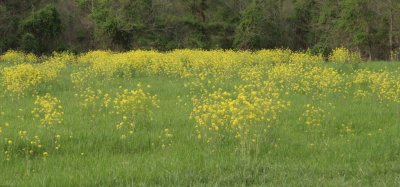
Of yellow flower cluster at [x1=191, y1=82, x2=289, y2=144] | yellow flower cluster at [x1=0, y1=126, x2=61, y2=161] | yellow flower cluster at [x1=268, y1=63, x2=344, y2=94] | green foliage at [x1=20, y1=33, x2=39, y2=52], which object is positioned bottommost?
green foliage at [x1=20, y1=33, x2=39, y2=52]

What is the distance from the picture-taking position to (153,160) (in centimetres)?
632

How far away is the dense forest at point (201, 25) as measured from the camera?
33594 mm

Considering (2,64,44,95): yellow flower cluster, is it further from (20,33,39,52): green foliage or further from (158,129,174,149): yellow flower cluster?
(20,33,39,52): green foliage

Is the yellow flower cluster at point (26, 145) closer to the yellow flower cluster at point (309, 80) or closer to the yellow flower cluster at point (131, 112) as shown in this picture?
the yellow flower cluster at point (131, 112)

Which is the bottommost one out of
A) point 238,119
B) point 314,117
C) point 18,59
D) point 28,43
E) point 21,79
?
point 28,43

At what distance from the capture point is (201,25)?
40.2 metres

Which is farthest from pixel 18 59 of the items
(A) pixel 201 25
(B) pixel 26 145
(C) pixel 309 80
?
(A) pixel 201 25

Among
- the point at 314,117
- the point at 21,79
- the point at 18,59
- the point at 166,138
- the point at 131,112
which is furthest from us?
the point at 18,59

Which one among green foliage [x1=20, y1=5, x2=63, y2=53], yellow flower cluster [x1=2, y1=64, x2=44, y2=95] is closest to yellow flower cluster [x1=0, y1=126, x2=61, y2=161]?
yellow flower cluster [x1=2, y1=64, x2=44, y2=95]

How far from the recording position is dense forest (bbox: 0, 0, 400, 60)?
110 feet

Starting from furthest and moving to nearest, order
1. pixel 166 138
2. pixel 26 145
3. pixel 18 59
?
1. pixel 18 59
2. pixel 166 138
3. pixel 26 145

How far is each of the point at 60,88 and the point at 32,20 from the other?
22.4m

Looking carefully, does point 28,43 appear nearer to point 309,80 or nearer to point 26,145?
point 309,80

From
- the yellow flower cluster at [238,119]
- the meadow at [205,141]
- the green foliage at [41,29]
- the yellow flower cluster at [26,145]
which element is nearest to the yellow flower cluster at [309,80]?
the meadow at [205,141]
